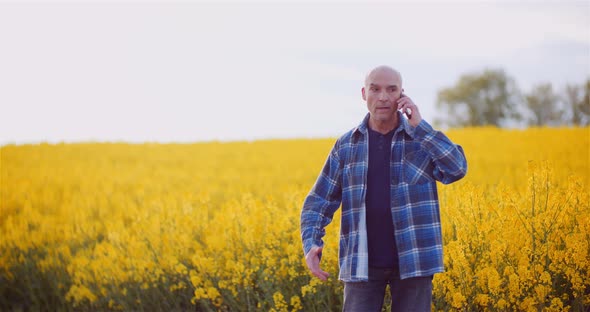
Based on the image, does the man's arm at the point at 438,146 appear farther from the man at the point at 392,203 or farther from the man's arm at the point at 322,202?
the man's arm at the point at 322,202

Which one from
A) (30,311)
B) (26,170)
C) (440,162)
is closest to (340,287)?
(440,162)

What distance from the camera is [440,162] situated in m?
2.65

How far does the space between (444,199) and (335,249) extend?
122 cm

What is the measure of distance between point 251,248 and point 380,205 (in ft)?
7.21

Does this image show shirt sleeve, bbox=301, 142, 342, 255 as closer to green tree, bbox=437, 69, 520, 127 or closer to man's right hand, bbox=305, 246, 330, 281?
man's right hand, bbox=305, 246, 330, 281

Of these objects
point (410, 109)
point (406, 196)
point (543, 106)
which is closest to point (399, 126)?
point (410, 109)

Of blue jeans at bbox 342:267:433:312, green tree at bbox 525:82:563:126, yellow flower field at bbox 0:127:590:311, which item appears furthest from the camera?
green tree at bbox 525:82:563:126

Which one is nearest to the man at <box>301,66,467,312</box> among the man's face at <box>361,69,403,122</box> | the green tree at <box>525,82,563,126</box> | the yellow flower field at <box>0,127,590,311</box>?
the man's face at <box>361,69,403,122</box>

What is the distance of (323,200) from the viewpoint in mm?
2947

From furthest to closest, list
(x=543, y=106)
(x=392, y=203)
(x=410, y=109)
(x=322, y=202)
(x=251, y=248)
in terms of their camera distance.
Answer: (x=543, y=106)
(x=251, y=248)
(x=322, y=202)
(x=392, y=203)
(x=410, y=109)

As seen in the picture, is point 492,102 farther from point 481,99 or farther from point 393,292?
point 393,292

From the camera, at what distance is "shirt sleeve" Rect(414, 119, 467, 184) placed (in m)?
2.60

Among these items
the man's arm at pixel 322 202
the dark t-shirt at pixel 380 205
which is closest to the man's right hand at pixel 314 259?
the man's arm at pixel 322 202

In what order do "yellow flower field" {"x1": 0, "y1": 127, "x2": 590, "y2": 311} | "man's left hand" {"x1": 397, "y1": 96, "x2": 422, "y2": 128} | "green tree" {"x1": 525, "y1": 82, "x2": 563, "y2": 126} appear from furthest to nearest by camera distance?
"green tree" {"x1": 525, "y1": 82, "x2": 563, "y2": 126} < "yellow flower field" {"x1": 0, "y1": 127, "x2": 590, "y2": 311} < "man's left hand" {"x1": 397, "y1": 96, "x2": 422, "y2": 128}
